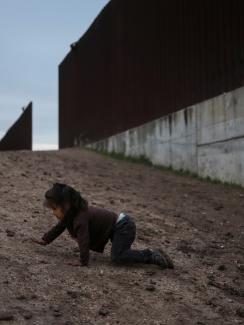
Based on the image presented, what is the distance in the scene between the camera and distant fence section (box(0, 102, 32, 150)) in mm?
21906

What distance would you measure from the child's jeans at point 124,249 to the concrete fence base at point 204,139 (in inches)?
191

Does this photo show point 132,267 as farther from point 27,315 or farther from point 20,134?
point 20,134

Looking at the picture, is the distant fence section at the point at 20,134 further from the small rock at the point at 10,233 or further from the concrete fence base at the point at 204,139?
the small rock at the point at 10,233

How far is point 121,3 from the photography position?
19094 mm

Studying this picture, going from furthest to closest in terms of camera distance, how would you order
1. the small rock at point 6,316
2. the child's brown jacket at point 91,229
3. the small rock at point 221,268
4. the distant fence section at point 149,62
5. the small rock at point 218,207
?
the distant fence section at point 149,62 → the small rock at point 218,207 → the small rock at point 221,268 → the child's brown jacket at point 91,229 → the small rock at point 6,316

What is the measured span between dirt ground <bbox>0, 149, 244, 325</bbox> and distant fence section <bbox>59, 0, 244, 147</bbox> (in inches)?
92.0

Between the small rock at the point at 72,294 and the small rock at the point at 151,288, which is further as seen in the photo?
the small rock at the point at 151,288

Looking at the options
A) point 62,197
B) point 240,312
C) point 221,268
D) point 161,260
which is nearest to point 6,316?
point 62,197

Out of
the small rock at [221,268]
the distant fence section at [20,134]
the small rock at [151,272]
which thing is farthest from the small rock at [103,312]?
the distant fence section at [20,134]

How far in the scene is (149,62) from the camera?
16.6 meters

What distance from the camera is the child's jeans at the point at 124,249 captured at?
6.76 m

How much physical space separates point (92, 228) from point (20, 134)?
1603 centimetres

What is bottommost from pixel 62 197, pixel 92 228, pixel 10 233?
pixel 10 233

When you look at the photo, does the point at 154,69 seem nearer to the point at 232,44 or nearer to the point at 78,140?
the point at 232,44
